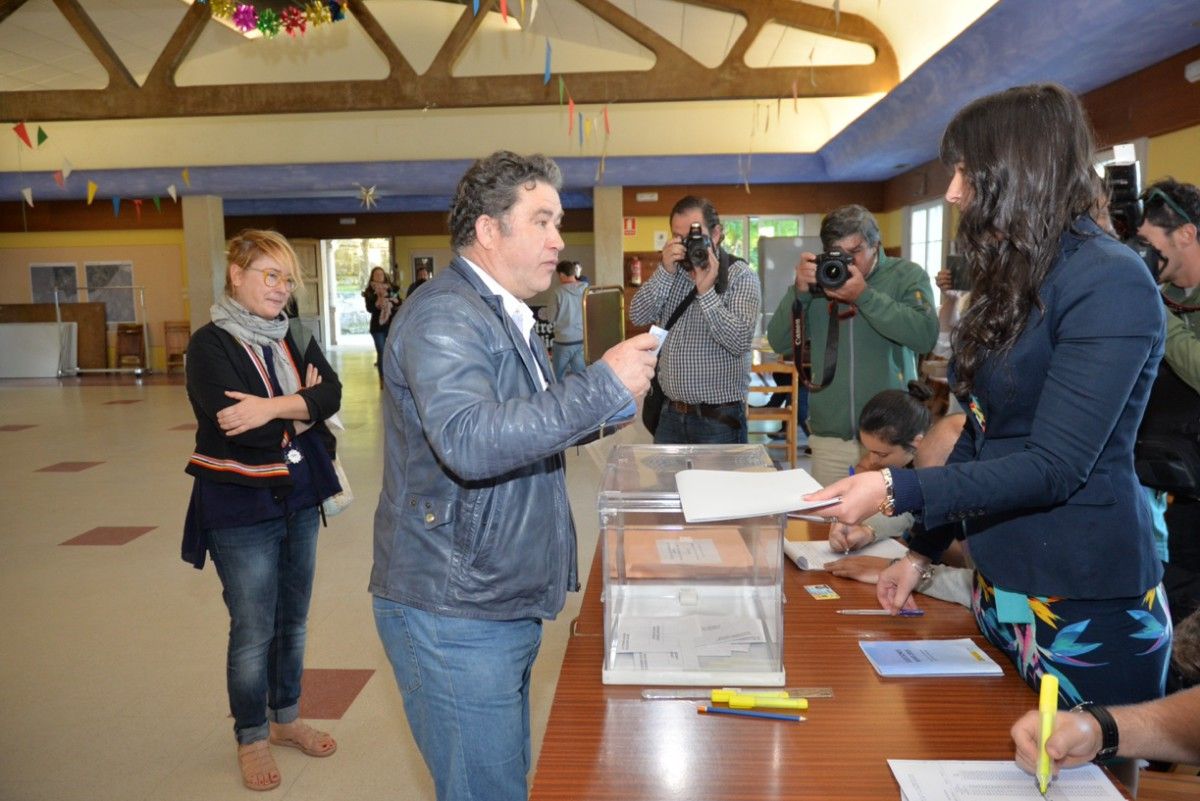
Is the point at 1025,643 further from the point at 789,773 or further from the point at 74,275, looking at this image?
the point at 74,275

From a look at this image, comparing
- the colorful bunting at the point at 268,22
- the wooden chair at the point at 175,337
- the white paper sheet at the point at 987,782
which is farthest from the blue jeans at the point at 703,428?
the wooden chair at the point at 175,337

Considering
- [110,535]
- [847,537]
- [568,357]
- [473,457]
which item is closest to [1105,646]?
[847,537]

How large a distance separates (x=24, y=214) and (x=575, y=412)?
658 inches

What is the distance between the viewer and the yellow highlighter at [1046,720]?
0.94 metres

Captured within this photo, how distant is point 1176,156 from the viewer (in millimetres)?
5316

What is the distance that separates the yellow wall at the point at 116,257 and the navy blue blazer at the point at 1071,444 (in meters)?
15.9

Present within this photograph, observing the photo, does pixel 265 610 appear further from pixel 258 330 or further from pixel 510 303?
pixel 510 303

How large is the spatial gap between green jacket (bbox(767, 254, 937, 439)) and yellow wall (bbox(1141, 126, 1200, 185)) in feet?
9.52

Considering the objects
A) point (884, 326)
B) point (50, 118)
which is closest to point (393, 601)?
point (884, 326)

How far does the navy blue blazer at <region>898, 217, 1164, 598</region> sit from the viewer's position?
1.19m

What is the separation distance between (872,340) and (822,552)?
4.35 ft

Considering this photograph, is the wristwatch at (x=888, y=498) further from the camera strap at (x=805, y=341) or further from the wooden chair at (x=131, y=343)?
the wooden chair at (x=131, y=343)

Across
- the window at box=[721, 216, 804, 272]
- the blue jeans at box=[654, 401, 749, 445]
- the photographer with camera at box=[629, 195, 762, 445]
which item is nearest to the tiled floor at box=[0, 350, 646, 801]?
the blue jeans at box=[654, 401, 749, 445]

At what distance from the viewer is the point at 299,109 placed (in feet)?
28.4
